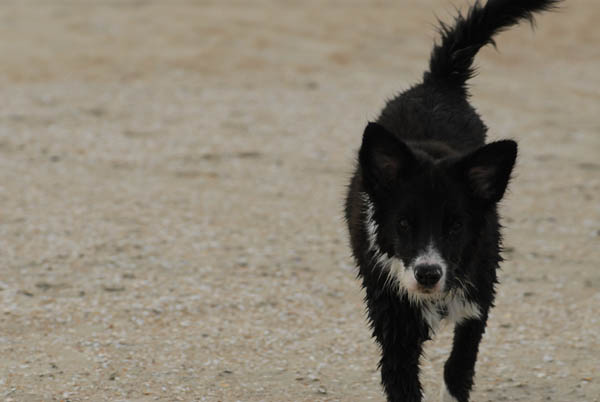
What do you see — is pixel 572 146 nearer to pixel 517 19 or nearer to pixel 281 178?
pixel 281 178

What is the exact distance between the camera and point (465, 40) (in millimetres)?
6129

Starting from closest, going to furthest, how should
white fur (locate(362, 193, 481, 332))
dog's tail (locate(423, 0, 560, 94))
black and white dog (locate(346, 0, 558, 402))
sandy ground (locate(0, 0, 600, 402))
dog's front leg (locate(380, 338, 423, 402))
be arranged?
black and white dog (locate(346, 0, 558, 402)) < white fur (locate(362, 193, 481, 332)) < dog's front leg (locate(380, 338, 423, 402)) < sandy ground (locate(0, 0, 600, 402)) < dog's tail (locate(423, 0, 560, 94))

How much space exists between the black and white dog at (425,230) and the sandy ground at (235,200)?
0.72 metres

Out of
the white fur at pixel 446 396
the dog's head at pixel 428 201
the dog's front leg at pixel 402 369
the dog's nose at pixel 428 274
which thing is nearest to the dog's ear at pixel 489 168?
the dog's head at pixel 428 201

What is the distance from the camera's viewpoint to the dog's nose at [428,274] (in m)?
4.28

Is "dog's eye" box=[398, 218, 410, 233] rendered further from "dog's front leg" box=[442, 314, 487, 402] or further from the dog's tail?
the dog's tail

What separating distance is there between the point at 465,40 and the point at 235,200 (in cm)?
344

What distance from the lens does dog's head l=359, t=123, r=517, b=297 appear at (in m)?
4.35

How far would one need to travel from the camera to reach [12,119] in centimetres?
1114

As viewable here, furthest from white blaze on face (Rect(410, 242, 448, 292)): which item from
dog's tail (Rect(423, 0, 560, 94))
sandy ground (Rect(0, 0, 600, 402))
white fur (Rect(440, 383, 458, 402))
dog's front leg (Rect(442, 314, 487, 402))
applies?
dog's tail (Rect(423, 0, 560, 94))

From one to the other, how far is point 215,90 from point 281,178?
11.4 ft

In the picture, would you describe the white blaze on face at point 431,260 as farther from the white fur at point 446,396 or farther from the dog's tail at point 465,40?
the dog's tail at point 465,40

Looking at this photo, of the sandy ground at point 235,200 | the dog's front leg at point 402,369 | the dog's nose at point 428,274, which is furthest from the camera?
the sandy ground at point 235,200

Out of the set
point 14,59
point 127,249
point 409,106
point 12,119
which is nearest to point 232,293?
point 127,249
